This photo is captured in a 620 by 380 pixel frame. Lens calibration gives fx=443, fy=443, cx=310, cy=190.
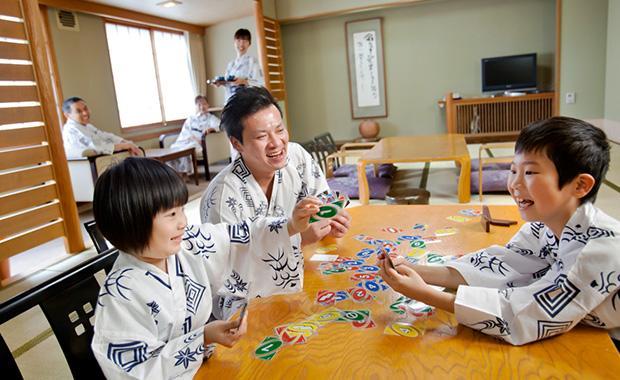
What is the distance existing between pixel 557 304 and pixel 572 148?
1.07 feet

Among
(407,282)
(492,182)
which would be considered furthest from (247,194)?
(492,182)

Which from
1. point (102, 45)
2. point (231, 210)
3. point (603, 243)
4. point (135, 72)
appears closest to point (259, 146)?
point (231, 210)

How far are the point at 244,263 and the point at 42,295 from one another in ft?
1.67

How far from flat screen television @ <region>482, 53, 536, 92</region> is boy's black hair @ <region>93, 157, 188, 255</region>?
709 centimetres

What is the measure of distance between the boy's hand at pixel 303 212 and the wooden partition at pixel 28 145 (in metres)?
2.73

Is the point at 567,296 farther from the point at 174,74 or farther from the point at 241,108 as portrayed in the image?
the point at 174,74

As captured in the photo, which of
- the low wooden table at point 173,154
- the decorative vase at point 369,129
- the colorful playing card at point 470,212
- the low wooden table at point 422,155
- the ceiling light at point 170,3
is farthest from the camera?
the decorative vase at point 369,129

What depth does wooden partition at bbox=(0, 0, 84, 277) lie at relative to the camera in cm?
308

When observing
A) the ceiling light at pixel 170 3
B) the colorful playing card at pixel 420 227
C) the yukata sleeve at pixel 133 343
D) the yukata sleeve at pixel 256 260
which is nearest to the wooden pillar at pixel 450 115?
the ceiling light at pixel 170 3

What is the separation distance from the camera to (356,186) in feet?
15.8

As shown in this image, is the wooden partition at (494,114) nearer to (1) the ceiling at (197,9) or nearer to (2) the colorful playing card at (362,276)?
(1) the ceiling at (197,9)

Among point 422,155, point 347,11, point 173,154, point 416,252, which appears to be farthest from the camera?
point 347,11

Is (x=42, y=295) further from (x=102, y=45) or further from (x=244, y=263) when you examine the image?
(x=102, y=45)

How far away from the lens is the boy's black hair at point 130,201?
914 millimetres
